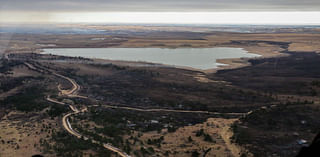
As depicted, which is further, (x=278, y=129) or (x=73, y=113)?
(x=73, y=113)

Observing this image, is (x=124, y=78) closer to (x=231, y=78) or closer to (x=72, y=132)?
(x=231, y=78)

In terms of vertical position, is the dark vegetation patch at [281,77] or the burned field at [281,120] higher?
the dark vegetation patch at [281,77]

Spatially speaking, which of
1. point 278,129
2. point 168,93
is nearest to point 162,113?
point 168,93

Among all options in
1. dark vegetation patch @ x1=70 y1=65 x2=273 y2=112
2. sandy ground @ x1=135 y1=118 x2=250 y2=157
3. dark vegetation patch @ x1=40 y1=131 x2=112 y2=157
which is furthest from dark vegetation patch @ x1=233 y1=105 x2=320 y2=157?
dark vegetation patch @ x1=40 y1=131 x2=112 y2=157

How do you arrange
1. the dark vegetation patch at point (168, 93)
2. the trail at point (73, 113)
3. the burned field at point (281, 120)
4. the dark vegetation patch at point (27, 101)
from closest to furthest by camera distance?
the trail at point (73, 113), the burned field at point (281, 120), the dark vegetation patch at point (27, 101), the dark vegetation patch at point (168, 93)

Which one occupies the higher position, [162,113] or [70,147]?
[70,147]

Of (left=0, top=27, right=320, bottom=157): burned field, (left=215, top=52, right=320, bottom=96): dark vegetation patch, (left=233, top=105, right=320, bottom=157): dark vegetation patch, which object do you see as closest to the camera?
(left=233, top=105, right=320, bottom=157): dark vegetation patch

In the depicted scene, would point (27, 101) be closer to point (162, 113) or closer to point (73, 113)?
point (73, 113)

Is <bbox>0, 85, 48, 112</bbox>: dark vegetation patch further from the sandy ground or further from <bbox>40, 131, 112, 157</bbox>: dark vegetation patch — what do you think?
the sandy ground

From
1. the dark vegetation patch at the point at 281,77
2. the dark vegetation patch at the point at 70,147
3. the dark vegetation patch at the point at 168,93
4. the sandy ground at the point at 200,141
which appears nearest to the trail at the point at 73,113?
the dark vegetation patch at the point at 70,147

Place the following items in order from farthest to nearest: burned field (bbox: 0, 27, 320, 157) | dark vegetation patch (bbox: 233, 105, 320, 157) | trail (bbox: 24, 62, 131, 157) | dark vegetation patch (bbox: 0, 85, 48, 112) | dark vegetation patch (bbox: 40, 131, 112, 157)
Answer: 1. dark vegetation patch (bbox: 0, 85, 48, 112)
2. burned field (bbox: 0, 27, 320, 157)
3. dark vegetation patch (bbox: 233, 105, 320, 157)
4. trail (bbox: 24, 62, 131, 157)
5. dark vegetation patch (bbox: 40, 131, 112, 157)

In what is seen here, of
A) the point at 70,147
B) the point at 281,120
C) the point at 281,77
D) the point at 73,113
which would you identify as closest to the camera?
the point at 70,147

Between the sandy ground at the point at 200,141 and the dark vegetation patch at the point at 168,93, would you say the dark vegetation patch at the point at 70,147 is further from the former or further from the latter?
the dark vegetation patch at the point at 168,93
